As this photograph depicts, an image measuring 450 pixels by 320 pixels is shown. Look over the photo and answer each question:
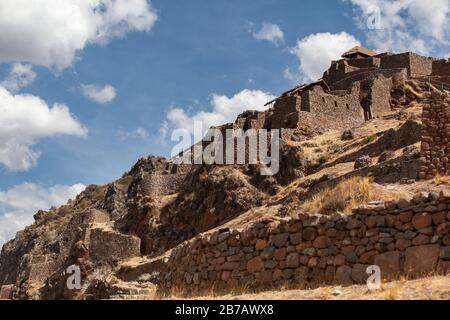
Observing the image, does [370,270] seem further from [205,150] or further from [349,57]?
[349,57]

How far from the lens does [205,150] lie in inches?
1238

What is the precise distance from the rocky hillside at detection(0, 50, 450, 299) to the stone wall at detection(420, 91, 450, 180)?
31 mm

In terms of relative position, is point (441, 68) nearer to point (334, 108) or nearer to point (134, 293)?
point (334, 108)

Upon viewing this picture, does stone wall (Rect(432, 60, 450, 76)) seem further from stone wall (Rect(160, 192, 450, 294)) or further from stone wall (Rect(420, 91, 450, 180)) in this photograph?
stone wall (Rect(160, 192, 450, 294))

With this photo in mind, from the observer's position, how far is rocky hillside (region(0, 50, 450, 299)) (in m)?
8.00

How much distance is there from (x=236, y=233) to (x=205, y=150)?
21.9m

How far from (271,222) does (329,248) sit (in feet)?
3.79

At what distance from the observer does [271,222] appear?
915 centimetres

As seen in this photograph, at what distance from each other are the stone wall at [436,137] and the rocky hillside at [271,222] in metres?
0.03

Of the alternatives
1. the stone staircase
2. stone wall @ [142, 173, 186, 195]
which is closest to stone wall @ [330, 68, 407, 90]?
stone wall @ [142, 173, 186, 195]

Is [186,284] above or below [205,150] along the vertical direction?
below

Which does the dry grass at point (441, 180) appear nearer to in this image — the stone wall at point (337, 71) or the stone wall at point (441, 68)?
the stone wall at point (337, 71)
